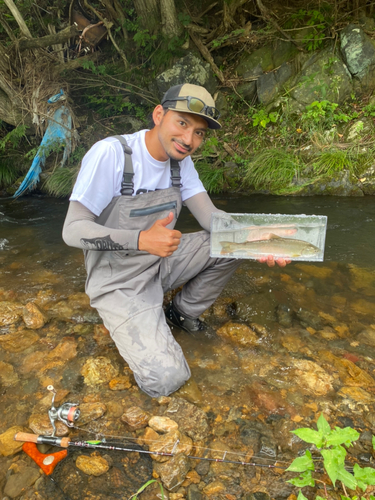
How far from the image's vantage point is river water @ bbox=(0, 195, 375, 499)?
2.22 metres

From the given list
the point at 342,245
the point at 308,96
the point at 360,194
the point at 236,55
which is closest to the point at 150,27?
the point at 236,55

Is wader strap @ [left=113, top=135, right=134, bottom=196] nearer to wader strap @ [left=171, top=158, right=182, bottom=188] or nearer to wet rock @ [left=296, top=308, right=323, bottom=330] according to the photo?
wader strap @ [left=171, top=158, right=182, bottom=188]

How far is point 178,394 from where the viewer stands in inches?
97.0

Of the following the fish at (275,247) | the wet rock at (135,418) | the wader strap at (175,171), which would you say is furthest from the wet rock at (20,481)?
the wader strap at (175,171)

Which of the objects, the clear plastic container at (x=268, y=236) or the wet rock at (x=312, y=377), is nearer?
the clear plastic container at (x=268, y=236)

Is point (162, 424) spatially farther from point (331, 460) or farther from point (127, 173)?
point (127, 173)

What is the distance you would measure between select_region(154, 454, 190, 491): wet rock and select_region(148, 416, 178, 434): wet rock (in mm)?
183

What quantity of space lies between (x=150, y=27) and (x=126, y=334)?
7.39 meters

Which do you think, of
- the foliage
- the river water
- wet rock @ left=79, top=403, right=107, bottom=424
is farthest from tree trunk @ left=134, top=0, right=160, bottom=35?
wet rock @ left=79, top=403, right=107, bottom=424

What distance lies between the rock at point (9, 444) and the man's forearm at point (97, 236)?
1.21 metres

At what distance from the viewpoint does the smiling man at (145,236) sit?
236 centimetres

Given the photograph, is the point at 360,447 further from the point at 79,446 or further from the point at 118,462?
the point at 79,446

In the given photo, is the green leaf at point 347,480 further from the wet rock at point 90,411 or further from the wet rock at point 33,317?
the wet rock at point 33,317

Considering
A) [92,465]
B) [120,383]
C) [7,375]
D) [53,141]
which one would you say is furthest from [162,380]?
[53,141]
